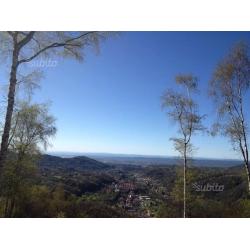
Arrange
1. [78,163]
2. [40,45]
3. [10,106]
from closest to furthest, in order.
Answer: [10,106] < [40,45] < [78,163]

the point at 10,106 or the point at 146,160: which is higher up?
the point at 10,106

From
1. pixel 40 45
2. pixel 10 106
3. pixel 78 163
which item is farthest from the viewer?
pixel 78 163

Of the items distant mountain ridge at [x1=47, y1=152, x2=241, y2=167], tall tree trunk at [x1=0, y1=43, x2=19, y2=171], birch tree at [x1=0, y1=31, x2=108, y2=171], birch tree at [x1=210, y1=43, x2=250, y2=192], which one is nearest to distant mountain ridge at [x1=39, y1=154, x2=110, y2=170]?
distant mountain ridge at [x1=47, y1=152, x2=241, y2=167]

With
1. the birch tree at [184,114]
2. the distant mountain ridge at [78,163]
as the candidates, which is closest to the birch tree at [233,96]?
the birch tree at [184,114]

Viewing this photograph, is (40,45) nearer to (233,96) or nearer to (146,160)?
(146,160)

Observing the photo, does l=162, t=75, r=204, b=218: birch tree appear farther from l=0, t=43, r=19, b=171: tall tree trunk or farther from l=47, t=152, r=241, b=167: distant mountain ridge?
l=0, t=43, r=19, b=171: tall tree trunk

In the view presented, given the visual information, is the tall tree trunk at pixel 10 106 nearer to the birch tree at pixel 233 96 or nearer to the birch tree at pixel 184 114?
the birch tree at pixel 184 114

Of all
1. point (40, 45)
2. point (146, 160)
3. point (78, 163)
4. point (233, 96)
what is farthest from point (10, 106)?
point (233, 96)

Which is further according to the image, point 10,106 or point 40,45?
point 40,45
